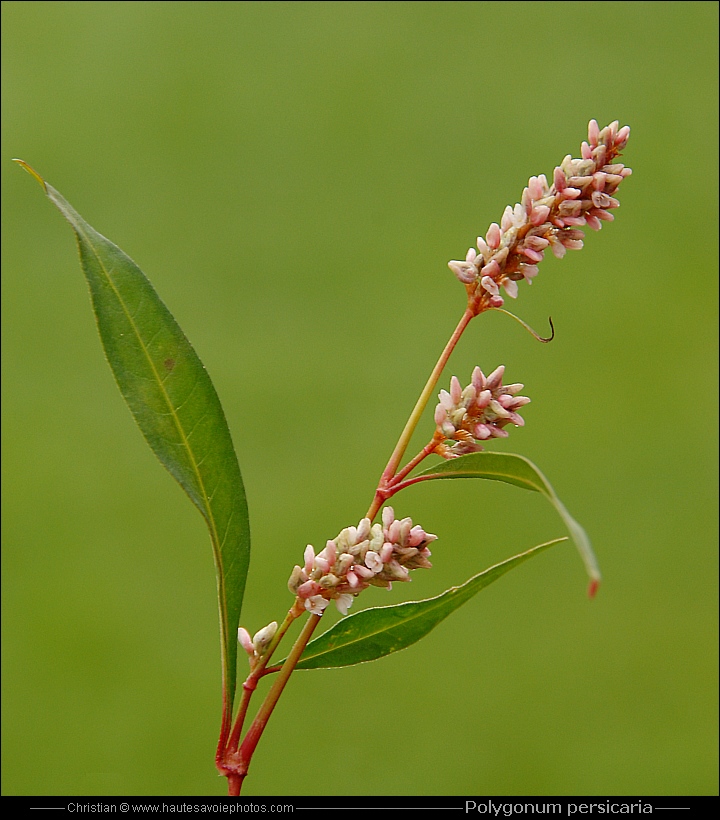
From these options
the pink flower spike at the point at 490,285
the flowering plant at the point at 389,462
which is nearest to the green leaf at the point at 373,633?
the flowering plant at the point at 389,462

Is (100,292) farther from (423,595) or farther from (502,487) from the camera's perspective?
(502,487)

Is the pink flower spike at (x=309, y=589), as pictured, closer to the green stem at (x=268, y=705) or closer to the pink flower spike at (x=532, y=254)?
the green stem at (x=268, y=705)

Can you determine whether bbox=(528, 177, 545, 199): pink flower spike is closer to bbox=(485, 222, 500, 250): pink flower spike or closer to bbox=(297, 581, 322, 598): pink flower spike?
bbox=(485, 222, 500, 250): pink flower spike

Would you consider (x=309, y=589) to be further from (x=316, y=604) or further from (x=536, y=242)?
(x=536, y=242)

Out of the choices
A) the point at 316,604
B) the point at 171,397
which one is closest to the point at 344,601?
the point at 316,604

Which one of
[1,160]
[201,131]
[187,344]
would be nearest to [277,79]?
[201,131]

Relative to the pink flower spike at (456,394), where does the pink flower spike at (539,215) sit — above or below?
above

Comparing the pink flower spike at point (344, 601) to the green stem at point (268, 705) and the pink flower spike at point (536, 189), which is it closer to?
the green stem at point (268, 705)

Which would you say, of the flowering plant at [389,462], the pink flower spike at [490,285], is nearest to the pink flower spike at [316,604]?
the flowering plant at [389,462]

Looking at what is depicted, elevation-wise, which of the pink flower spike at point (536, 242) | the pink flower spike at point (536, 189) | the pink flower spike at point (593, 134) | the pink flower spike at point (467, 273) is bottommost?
the pink flower spike at point (467, 273)
